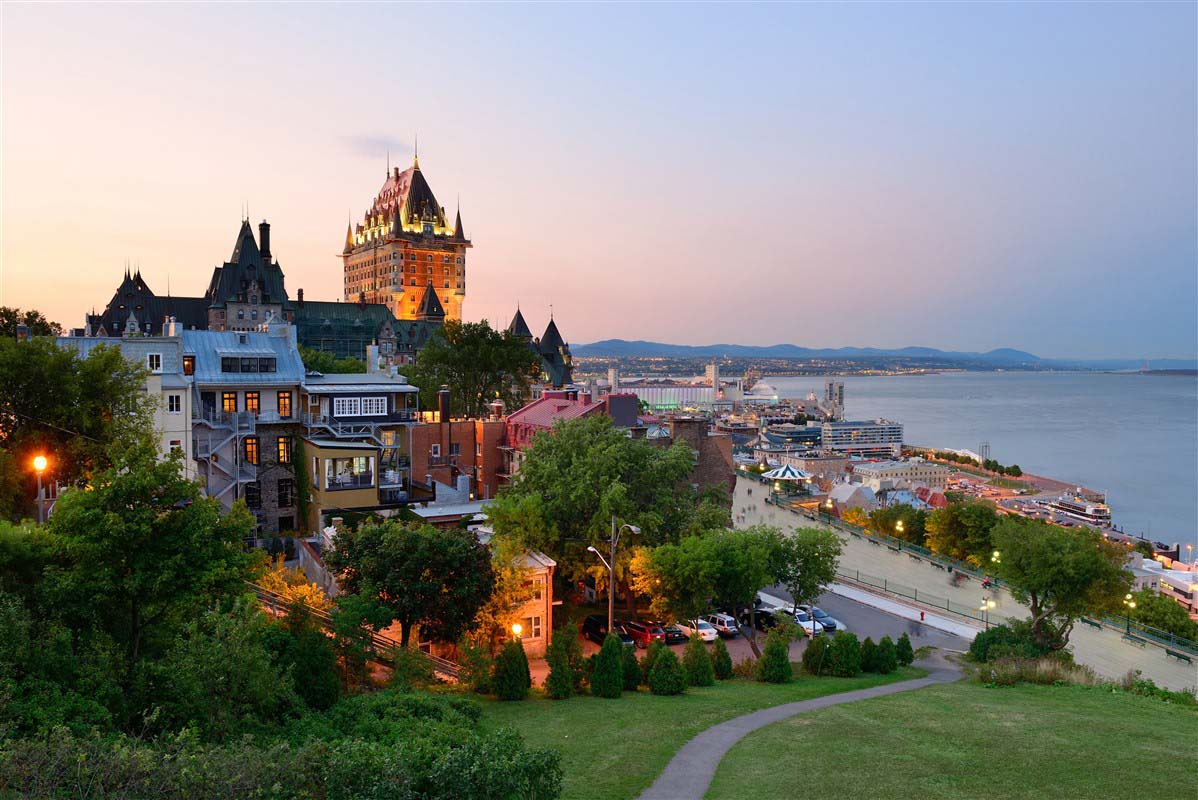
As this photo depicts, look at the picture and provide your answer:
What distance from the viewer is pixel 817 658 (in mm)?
26656

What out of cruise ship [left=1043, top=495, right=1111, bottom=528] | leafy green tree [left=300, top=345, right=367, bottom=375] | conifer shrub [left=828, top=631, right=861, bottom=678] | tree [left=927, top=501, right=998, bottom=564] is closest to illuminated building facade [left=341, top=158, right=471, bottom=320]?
leafy green tree [left=300, top=345, right=367, bottom=375]

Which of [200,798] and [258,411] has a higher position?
[258,411]

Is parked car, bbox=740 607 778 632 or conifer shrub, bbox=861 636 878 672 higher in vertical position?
conifer shrub, bbox=861 636 878 672

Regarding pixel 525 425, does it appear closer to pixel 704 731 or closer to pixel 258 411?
pixel 258 411

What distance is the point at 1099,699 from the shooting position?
23.0 metres

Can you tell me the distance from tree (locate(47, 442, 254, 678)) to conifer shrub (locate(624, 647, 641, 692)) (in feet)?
38.9

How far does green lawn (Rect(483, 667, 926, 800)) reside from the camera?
1491 cm

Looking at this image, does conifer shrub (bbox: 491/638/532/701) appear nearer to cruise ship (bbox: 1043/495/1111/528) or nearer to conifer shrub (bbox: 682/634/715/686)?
conifer shrub (bbox: 682/634/715/686)

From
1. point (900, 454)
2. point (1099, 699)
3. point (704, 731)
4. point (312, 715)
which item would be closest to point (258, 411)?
point (312, 715)

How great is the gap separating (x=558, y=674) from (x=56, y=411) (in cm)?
2022

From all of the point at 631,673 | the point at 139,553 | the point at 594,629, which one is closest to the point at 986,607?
the point at 594,629

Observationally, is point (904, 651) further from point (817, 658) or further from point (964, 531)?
point (964, 531)

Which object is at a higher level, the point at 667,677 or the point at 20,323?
the point at 20,323

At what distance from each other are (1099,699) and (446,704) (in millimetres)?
18500
